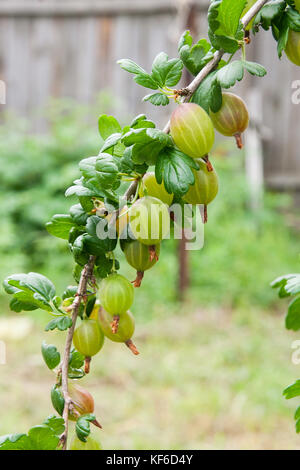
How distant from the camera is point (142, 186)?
416mm

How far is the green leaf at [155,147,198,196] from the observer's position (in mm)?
381

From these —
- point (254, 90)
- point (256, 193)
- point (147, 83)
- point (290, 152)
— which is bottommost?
point (147, 83)

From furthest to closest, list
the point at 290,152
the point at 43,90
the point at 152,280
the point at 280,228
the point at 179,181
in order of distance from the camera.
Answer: the point at 43,90
the point at 290,152
the point at 280,228
the point at 152,280
the point at 179,181

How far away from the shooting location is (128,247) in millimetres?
414

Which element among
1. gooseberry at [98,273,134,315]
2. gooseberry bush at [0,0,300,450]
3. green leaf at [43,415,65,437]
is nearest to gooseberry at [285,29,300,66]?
gooseberry bush at [0,0,300,450]

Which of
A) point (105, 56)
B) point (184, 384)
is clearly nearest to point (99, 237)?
point (184, 384)

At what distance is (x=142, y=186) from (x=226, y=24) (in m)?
0.13

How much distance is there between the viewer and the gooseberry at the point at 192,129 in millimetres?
372

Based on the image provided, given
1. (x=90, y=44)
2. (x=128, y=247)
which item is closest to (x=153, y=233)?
(x=128, y=247)

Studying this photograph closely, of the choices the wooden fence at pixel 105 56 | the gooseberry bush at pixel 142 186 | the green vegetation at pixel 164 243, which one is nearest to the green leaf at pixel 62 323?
the gooseberry bush at pixel 142 186

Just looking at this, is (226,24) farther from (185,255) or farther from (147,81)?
(185,255)

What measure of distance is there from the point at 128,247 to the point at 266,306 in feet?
7.41

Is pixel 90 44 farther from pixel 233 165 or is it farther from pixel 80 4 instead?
pixel 233 165

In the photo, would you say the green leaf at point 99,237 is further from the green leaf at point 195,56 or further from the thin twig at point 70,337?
the green leaf at point 195,56
